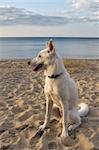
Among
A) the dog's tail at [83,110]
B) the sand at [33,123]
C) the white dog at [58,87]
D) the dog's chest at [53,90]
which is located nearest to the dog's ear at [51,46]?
the white dog at [58,87]

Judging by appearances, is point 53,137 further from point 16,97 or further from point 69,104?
point 16,97

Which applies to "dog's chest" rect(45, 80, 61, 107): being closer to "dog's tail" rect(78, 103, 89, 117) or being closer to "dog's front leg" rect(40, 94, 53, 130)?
"dog's front leg" rect(40, 94, 53, 130)

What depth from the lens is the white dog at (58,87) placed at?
507cm

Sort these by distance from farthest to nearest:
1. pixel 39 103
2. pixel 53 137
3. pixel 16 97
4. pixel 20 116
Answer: pixel 16 97 → pixel 39 103 → pixel 20 116 → pixel 53 137

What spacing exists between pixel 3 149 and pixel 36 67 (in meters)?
1.23

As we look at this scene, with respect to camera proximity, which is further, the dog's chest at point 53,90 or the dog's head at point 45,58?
the dog's chest at point 53,90

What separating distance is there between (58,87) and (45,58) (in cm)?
47

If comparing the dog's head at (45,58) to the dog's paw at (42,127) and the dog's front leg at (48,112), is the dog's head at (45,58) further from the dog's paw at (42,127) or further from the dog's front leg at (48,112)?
the dog's paw at (42,127)

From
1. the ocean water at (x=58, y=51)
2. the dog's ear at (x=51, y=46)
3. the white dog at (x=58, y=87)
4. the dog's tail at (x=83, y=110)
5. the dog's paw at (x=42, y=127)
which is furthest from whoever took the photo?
the ocean water at (x=58, y=51)

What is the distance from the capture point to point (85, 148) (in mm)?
4918

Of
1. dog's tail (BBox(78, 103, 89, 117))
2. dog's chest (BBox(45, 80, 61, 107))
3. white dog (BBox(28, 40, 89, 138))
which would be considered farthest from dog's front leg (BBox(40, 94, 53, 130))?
dog's tail (BBox(78, 103, 89, 117))

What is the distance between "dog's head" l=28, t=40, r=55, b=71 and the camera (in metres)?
5.02

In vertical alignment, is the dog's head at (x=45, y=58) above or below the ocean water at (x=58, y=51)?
above

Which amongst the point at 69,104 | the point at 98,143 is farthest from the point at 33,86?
the point at 98,143
